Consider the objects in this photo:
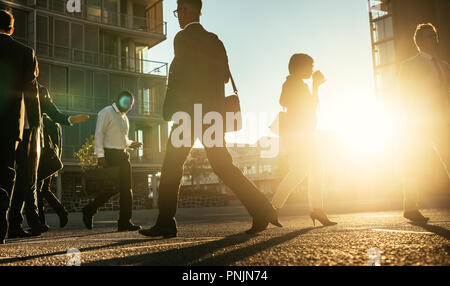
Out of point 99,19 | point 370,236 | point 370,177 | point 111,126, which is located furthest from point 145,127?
point 370,236

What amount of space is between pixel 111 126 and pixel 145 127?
31.7 m

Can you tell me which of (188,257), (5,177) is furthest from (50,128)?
(188,257)

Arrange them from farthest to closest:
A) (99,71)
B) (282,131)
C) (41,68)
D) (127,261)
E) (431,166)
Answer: (99,71) → (41,68) → (431,166) → (282,131) → (127,261)

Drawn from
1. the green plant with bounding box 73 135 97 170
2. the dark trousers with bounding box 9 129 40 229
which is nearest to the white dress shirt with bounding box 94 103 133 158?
the dark trousers with bounding box 9 129 40 229

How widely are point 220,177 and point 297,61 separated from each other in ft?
6.50

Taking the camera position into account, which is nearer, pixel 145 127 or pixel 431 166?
pixel 431 166

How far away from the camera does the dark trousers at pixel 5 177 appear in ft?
12.2

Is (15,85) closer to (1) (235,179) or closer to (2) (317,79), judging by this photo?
(1) (235,179)

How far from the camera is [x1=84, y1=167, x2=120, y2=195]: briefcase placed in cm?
580

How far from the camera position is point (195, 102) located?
3.87 meters

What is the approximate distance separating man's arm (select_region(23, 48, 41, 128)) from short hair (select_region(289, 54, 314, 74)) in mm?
2499

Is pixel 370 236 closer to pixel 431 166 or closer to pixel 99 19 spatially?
pixel 431 166

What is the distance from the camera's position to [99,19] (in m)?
35.2

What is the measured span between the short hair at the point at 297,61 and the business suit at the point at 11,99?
2.50m
